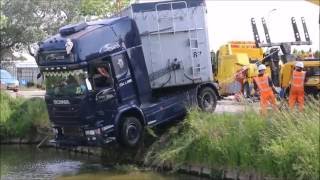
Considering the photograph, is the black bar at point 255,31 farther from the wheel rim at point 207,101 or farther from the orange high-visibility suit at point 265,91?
the orange high-visibility suit at point 265,91

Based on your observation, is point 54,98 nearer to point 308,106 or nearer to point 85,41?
point 85,41

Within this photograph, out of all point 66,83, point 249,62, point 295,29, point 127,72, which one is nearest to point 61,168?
point 66,83

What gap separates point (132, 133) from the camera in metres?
16.0

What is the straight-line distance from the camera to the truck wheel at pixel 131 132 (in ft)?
51.5

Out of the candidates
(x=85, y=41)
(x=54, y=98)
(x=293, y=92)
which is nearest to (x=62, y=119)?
(x=54, y=98)

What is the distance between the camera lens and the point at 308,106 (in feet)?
45.7

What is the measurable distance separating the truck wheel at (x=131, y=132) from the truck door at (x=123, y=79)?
1.75 ft

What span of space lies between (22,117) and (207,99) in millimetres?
10006

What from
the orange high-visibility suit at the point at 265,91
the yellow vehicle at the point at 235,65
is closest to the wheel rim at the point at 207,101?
the orange high-visibility suit at the point at 265,91

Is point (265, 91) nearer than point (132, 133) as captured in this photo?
No

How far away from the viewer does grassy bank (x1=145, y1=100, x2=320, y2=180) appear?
12.7 m

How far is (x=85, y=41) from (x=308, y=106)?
5.63 m

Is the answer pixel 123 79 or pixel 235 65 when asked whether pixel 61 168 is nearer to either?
pixel 123 79

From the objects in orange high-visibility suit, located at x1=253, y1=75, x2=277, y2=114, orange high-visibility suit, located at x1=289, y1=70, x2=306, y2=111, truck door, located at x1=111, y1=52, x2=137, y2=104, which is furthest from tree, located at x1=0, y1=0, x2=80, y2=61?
orange high-visibility suit, located at x1=289, y1=70, x2=306, y2=111
